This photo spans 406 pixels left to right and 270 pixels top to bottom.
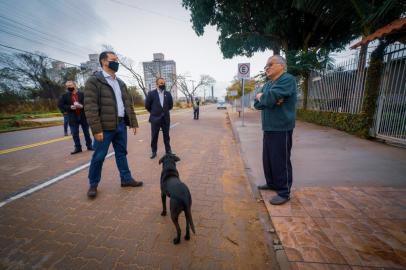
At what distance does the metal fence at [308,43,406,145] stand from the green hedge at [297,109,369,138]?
253 millimetres

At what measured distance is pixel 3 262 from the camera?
5.81 ft

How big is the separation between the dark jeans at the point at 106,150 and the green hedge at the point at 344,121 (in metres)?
7.23

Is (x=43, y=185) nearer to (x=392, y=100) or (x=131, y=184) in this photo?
(x=131, y=184)

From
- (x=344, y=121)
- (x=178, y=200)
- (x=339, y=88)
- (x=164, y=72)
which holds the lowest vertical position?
(x=178, y=200)

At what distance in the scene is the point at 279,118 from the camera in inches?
100

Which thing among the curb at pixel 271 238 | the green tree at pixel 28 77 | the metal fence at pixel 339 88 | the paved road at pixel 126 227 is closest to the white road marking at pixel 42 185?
the paved road at pixel 126 227

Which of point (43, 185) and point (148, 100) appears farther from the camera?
point (148, 100)

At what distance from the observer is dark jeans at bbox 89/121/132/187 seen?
2.91m

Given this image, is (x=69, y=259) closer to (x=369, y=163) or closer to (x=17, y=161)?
(x=17, y=161)

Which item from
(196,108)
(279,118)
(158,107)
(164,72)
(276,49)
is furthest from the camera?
(164,72)

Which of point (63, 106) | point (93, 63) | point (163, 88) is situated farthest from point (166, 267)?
point (93, 63)

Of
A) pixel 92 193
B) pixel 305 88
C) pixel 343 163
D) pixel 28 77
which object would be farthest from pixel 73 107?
pixel 28 77

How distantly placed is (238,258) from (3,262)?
2241 millimetres

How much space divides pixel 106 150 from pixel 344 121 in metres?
8.31
